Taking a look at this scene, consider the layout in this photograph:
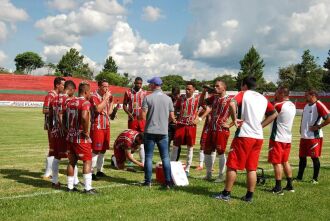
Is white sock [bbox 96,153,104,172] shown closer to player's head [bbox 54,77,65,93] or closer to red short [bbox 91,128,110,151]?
red short [bbox 91,128,110,151]

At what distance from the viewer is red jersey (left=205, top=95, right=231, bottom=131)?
30.1 ft

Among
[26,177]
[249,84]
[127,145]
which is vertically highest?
[249,84]

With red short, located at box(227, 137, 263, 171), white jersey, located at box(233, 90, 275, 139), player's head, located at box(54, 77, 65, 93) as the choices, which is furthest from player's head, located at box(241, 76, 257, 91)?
player's head, located at box(54, 77, 65, 93)

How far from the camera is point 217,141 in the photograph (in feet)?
30.2

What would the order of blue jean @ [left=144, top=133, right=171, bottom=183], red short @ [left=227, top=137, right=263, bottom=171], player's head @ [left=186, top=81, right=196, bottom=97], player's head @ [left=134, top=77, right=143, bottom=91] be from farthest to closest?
1. player's head @ [left=134, top=77, right=143, bottom=91]
2. player's head @ [left=186, top=81, right=196, bottom=97]
3. blue jean @ [left=144, top=133, right=171, bottom=183]
4. red short @ [left=227, top=137, right=263, bottom=171]

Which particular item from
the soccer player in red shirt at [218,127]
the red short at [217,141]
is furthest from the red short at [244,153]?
the red short at [217,141]

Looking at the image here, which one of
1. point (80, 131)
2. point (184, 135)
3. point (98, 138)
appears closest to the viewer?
point (80, 131)

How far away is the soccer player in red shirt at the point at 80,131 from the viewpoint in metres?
7.47

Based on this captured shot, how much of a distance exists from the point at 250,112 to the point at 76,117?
314cm

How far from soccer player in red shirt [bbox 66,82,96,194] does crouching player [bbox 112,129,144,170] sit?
252cm

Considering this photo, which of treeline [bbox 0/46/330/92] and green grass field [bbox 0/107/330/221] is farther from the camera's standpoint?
treeline [bbox 0/46/330/92]

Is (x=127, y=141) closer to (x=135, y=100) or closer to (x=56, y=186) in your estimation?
(x=135, y=100)

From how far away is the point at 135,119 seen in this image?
1101cm

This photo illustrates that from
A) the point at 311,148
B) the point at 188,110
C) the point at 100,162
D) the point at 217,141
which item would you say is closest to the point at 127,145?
the point at 100,162
